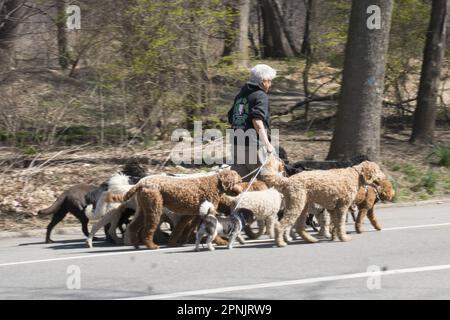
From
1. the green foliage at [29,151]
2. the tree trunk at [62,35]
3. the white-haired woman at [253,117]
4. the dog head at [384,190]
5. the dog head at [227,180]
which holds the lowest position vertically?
the green foliage at [29,151]

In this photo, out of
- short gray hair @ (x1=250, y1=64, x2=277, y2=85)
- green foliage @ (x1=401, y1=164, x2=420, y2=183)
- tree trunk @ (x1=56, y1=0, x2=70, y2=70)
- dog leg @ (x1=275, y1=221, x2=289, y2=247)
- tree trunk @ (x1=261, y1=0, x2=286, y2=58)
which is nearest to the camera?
dog leg @ (x1=275, y1=221, x2=289, y2=247)

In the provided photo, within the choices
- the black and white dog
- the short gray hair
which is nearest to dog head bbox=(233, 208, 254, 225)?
the black and white dog

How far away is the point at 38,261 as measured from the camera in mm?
10594

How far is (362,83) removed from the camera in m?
15.5

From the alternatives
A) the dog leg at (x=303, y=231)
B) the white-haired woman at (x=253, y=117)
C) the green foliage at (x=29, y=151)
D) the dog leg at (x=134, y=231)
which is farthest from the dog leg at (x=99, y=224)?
the green foliage at (x=29, y=151)

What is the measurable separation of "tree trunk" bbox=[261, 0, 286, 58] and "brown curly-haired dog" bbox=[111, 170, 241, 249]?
2146 cm

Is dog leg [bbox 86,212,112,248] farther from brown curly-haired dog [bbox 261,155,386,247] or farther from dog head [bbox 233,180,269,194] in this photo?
brown curly-haired dog [bbox 261,155,386,247]

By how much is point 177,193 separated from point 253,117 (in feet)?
4.77

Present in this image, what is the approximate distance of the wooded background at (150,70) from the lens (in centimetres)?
1562

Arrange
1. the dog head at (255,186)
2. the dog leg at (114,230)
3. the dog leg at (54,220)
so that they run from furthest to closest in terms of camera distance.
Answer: the dog leg at (54,220), the dog leg at (114,230), the dog head at (255,186)

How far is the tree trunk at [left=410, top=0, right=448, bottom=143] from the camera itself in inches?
733

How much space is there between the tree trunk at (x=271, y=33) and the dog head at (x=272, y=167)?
21005 millimetres

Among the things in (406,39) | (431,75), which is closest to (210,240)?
(431,75)

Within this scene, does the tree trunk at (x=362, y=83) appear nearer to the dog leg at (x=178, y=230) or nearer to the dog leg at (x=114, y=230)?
the dog leg at (x=178, y=230)
